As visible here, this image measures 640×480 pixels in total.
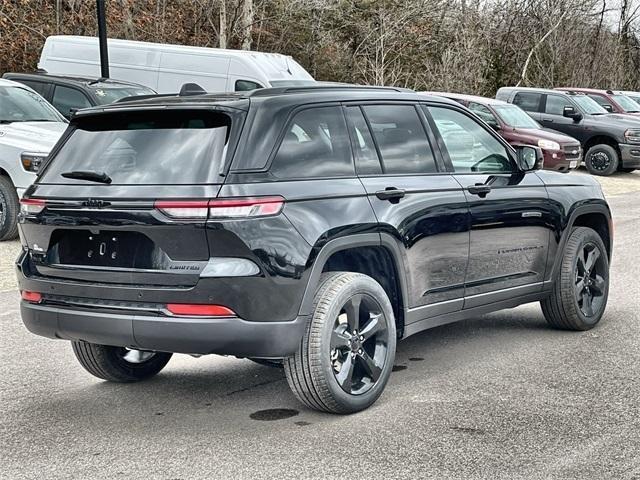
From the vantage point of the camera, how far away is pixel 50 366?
648cm

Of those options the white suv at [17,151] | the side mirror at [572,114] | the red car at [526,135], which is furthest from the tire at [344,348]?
the side mirror at [572,114]

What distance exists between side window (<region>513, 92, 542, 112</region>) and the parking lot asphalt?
18.7 metres

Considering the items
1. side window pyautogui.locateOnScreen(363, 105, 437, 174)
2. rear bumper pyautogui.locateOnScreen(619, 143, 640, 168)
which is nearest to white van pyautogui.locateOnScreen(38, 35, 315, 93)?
rear bumper pyautogui.locateOnScreen(619, 143, 640, 168)

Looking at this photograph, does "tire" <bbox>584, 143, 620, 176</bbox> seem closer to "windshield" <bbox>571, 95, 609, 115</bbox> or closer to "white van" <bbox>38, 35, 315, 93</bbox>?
"windshield" <bbox>571, 95, 609, 115</bbox>

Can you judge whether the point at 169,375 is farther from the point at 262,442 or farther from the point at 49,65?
the point at 49,65

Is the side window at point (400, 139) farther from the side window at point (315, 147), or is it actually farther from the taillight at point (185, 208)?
the taillight at point (185, 208)

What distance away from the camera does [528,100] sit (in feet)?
83.2

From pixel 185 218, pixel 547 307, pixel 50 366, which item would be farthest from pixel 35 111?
pixel 185 218

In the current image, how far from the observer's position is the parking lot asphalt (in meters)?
4.53

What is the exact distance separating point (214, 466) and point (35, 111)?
9.33 metres

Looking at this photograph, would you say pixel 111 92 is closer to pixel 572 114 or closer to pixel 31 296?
pixel 31 296

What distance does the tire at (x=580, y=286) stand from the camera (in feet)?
23.3

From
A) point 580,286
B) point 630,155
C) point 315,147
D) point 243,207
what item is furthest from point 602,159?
point 243,207

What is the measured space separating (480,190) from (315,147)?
140 cm
